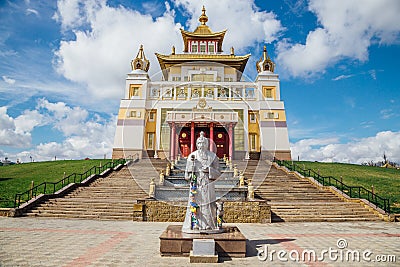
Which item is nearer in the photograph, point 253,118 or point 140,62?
point 253,118

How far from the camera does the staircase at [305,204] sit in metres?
13.5

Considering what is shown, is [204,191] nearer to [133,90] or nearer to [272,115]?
[272,115]

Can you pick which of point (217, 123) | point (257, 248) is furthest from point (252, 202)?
point (217, 123)

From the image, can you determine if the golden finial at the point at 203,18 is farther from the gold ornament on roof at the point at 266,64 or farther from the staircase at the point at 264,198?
the staircase at the point at 264,198

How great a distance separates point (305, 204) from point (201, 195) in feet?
32.0

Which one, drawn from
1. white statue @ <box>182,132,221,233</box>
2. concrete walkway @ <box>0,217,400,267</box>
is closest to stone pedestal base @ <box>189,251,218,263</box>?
concrete walkway @ <box>0,217,400,267</box>

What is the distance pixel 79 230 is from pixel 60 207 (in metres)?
5.40

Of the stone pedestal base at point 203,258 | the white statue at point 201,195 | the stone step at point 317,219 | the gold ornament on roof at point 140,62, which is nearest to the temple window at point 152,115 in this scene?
the gold ornament on roof at point 140,62

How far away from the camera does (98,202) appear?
14875 mm

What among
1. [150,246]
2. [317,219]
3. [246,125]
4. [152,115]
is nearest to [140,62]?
[152,115]

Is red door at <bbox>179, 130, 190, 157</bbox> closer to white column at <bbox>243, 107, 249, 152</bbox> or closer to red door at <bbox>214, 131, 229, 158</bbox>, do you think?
red door at <bbox>214, 131, 229, 158</bbox>
